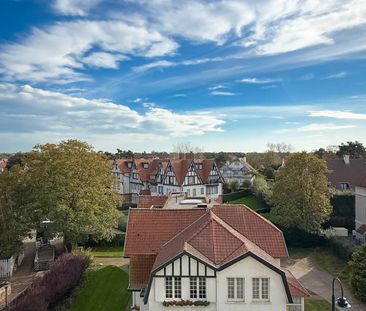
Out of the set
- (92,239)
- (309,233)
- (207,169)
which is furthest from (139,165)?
(309,233)

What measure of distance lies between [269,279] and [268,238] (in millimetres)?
4828

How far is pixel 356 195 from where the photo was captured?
4378cm

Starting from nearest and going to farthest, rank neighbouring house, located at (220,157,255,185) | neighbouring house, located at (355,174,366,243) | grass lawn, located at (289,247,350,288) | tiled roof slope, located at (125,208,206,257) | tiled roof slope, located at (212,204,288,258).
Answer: tiled roof slope, located at (125,208,206,257) < tiled roof slope, located at (212,204,288,258) < grass lawn, located at (289,247,350,288) < neighbouring house, located at (355,174,366,243) < neighbouring house, located at (220,157,255,185)

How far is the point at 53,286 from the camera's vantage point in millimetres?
25812

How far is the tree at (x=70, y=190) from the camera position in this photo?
35.6m

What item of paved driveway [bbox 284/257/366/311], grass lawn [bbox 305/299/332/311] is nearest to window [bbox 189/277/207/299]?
grass lawn [bbox 305/299/332/311]

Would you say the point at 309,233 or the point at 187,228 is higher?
the point at 187,228

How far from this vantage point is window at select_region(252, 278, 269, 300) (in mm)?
20594

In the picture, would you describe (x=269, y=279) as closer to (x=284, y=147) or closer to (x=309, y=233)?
(x=309, y=233)

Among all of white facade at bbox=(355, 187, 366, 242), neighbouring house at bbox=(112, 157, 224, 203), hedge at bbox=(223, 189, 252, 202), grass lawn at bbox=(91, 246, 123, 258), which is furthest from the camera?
hedge at bbox=(223, 189, 252, 202)

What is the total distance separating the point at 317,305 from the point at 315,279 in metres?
6.06

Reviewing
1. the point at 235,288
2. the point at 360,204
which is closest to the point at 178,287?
the point at 235,288

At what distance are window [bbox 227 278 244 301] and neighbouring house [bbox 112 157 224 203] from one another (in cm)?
3974

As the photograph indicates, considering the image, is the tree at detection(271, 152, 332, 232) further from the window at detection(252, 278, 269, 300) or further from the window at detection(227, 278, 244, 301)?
the window at detection(227, 278, 244, 301)
